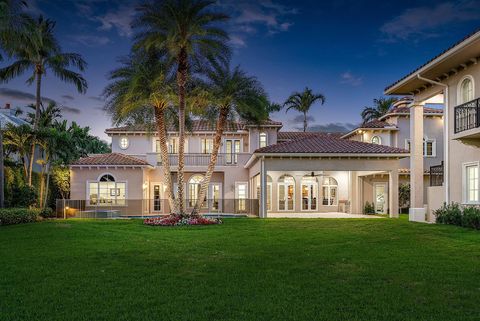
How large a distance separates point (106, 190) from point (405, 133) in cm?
2247

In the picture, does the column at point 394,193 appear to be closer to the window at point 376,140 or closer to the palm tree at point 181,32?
the window at point 376,140

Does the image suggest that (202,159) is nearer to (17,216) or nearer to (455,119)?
(17,216)

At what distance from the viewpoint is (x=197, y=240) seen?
534 inches

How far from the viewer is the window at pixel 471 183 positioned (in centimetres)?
1634

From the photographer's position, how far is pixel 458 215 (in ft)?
54.9

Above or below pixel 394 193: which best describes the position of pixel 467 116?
above

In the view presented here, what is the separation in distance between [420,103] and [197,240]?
13.3 metres

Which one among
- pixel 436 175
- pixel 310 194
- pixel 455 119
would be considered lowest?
pixel 310 194

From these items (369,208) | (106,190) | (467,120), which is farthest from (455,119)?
(106,190)

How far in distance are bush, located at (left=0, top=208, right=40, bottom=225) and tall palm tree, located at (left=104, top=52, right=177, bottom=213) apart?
22.1 feet

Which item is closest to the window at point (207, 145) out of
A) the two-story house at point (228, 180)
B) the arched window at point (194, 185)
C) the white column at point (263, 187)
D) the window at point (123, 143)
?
the two-story house at point (228, 180)

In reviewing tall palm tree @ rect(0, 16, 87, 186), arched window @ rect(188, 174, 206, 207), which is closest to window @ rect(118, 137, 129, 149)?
arched window @ rect(188, 174, 206, 207)

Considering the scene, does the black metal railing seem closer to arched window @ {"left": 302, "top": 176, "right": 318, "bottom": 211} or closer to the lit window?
the lit window

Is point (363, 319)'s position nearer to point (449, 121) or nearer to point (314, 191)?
point (449, 121)
